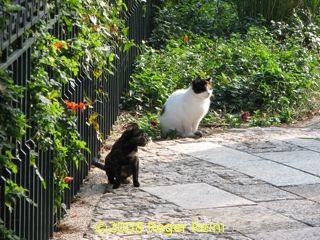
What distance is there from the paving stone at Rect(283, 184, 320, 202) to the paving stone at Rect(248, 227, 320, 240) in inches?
35.0

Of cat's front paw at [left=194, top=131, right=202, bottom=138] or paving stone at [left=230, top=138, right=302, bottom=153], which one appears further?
cat's front paw at [left=194, top=131, right=202, bottom=138]

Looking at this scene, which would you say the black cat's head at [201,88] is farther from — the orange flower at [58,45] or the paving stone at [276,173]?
the orange flower at [58,45]

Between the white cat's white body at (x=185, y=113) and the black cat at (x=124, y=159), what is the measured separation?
8.20ft

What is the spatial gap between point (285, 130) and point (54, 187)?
4.49 meters

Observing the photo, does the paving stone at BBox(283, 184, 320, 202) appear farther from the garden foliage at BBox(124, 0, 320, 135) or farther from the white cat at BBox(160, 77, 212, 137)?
the garden foliage at BBox(124, 0, 320, 135)

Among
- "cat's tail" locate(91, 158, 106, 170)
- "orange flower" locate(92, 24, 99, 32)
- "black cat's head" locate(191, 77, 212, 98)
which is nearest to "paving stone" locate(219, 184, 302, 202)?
"cat's tail" locate(91, 158, 106, 170)

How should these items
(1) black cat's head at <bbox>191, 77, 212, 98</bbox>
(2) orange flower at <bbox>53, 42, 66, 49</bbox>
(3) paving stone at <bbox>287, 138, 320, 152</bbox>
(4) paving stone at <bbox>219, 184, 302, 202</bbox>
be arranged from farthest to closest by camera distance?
(1) black cat's head at <bbox>191, 77, 212, 98</bbox> → (3) paving stone at <bbox>287, 138, 320, 152</bbox> → (4) paving stone at <bbox>219, 184, 302, 202</bbox> → (2) orange flower at <bbox>53, 42, 66, 49</bbox>

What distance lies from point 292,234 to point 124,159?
1.83 meters

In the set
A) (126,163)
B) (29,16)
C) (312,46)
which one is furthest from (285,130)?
(29,16)

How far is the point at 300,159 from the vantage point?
860cm

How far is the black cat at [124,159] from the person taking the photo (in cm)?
745

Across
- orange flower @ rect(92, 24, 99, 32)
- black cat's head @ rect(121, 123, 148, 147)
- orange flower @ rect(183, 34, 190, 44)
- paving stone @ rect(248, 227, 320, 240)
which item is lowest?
paving stone @ rect(248, 227, 320, 240)

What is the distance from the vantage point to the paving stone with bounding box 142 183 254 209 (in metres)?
6.99

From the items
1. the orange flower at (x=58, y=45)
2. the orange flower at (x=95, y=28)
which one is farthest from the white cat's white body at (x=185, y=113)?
the orange flower at (x=58, y=45)
